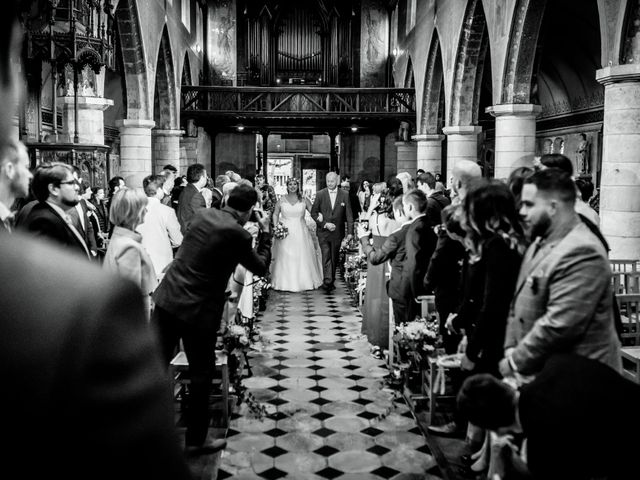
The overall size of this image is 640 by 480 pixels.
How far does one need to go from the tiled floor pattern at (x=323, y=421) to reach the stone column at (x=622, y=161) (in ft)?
10.6

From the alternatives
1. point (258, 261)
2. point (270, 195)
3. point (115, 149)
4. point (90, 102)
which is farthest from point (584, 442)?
point (115, 149)

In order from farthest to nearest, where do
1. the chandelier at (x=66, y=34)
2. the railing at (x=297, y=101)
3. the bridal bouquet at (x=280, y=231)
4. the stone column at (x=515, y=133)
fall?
1. the railing at (x=297, y=101)
2. the stone column at (x=515, y=133)
3. the bridal bouquet at (x=280, y=231)
4. the chandelier at (x=66, y=34)

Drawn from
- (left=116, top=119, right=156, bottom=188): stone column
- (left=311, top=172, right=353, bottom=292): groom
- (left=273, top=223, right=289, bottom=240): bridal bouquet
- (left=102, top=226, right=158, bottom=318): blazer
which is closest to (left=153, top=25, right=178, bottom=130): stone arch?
(left=116, top=119, right=156, bottom=188): stone column

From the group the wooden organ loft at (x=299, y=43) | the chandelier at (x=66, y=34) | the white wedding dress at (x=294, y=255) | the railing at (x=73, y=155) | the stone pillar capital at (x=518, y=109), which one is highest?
the wooden organ loft at (x=299, y=43)

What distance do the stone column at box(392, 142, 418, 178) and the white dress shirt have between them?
1748cm

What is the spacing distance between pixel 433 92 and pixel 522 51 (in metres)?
7.38

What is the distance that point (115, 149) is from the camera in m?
23.2

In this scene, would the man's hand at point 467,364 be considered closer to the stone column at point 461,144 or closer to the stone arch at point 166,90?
the stone column at point 461,144

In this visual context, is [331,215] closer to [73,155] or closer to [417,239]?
[73,155]

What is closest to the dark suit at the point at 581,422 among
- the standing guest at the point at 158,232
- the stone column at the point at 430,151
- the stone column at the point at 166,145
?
the standing guest at the point at 158,232

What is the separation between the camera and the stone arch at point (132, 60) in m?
14.5

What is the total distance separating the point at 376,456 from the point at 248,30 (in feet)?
77.4

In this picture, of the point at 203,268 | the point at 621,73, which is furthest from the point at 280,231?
the point at 203,268

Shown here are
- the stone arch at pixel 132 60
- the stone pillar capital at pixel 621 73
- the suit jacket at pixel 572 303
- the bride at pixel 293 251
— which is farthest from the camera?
the stone arch at pixel 132 60
